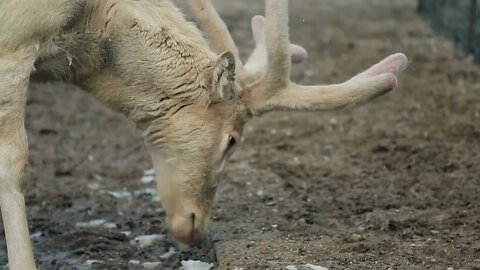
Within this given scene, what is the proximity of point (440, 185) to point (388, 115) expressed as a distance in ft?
6.96

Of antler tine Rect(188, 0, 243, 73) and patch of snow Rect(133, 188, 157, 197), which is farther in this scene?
patch of snow Rect(133, 188, 157, 197)

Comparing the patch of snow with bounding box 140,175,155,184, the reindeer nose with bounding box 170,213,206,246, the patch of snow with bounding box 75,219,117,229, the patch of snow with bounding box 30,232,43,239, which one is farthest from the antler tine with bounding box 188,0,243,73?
the patch of snow with bounding box 140,175,155,184

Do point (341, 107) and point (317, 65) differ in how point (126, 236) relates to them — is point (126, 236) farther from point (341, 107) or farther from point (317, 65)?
point (317, 65)

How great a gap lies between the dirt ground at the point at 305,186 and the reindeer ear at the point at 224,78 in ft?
2.83

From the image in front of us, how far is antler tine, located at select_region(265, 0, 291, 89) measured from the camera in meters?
4.95

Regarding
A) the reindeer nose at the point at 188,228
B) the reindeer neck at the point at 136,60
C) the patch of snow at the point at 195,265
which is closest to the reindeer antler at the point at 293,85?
the reindeer neck at the point at 136,60

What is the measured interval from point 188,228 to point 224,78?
887 millimetres

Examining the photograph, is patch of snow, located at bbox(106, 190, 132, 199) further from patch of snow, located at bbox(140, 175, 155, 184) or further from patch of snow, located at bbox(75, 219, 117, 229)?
patch of snow, located at bbox(75, 219, 117, 229)

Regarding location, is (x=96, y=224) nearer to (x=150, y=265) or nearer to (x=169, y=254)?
(x=169, y=254)

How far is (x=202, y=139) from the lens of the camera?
5.07 metres

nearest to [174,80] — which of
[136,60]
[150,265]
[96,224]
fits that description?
[136,60]

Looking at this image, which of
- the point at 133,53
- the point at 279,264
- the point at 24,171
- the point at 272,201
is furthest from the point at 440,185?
the point at 24,171

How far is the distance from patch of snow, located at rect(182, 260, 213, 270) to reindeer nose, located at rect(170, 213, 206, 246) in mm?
123

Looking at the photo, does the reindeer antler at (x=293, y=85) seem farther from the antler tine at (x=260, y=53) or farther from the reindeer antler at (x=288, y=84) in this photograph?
the antler tine at (x=260, y=53)
